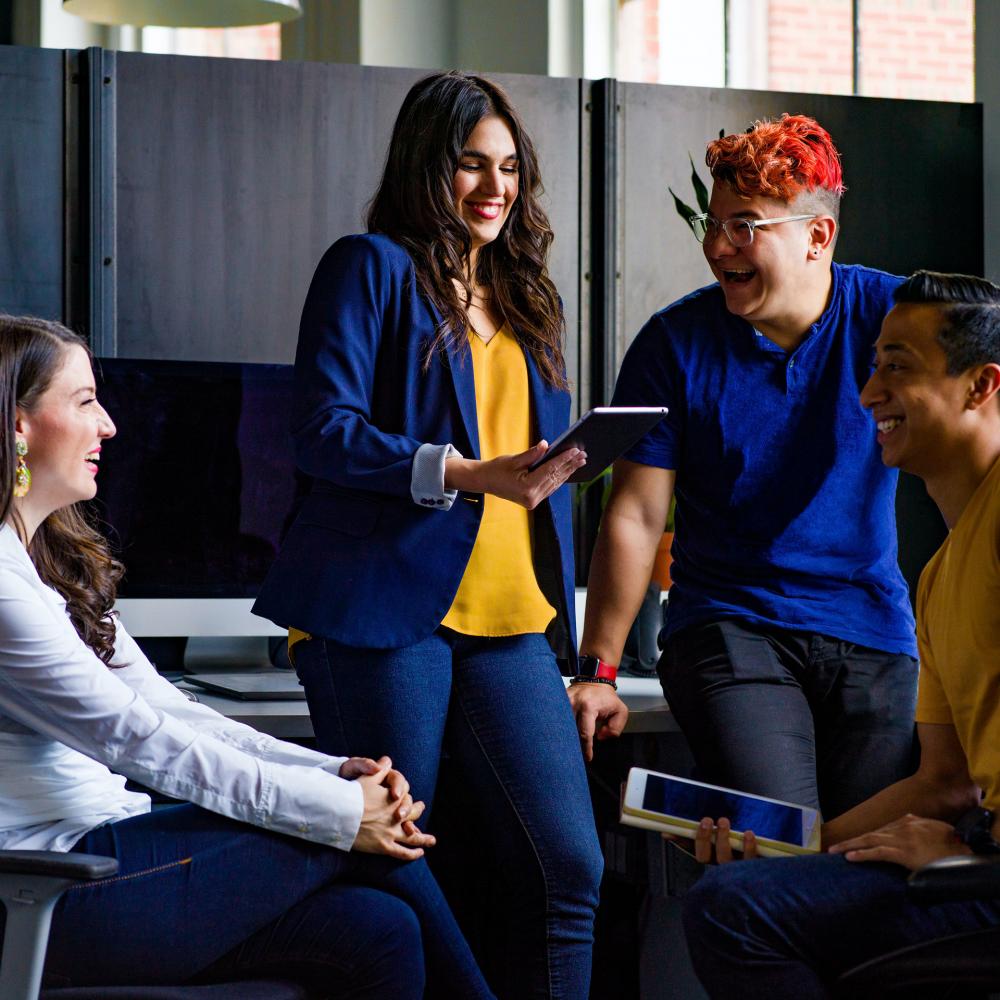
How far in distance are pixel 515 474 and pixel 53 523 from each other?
1.93 ft

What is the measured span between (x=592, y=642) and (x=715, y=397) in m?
0.43

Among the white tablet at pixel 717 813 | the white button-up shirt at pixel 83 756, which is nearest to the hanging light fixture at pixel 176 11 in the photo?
the white button-up shirt at pixel 83 756

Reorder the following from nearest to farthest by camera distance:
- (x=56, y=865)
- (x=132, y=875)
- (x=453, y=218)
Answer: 1. (x=56, y=865)
2. (x=132, y=875)
3. (x=453, y=218)

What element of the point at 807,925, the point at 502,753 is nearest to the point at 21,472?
the point at 502,753

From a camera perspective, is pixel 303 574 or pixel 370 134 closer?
pixel 303 574

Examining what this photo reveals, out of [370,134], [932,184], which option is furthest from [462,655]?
[932,184]

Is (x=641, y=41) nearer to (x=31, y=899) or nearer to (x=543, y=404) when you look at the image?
(x=543, y=404)

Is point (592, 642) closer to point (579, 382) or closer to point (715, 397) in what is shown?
point (715, 397)

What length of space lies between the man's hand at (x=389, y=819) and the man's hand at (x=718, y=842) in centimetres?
32

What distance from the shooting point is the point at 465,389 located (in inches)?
75.0

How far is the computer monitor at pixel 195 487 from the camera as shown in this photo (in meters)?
2.60

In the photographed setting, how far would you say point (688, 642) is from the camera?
214cm

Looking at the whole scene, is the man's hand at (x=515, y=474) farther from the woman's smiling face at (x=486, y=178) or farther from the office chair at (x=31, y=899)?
the office chair at (x=31, y=899)

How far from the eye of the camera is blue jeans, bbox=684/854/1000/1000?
58.4 inches
